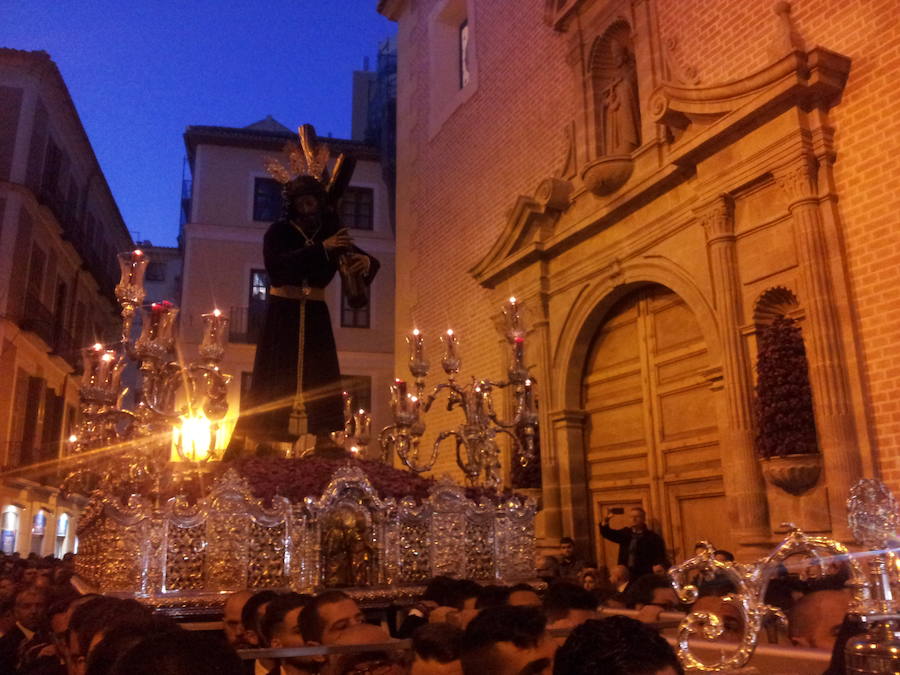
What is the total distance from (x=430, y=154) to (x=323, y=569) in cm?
1106

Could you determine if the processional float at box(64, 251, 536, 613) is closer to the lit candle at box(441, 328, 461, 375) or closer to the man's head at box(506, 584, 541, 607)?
the lit candle at box(441, 328, 461, 375)

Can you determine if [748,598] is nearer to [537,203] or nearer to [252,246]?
[537,203]

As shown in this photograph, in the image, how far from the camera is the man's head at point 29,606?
199 inches

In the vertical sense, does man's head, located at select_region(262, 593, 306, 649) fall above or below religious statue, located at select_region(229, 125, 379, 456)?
below

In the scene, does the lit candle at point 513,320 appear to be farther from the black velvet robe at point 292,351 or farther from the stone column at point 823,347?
the stone column at point 823,347

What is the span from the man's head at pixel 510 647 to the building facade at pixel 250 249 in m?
19.2

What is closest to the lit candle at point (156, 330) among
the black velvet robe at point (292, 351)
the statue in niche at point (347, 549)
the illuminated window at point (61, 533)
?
the statue in niche at point (347, 549)

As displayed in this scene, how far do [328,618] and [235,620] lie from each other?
112 cm

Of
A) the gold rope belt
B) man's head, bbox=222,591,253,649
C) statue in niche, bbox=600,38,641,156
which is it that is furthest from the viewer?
statue in niche, bbox=600,38,641,156

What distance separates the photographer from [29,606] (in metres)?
5.09

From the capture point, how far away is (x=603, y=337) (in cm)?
1002

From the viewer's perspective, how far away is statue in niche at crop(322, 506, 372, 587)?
482 centimetres

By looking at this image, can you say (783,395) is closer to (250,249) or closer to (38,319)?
(38,319)

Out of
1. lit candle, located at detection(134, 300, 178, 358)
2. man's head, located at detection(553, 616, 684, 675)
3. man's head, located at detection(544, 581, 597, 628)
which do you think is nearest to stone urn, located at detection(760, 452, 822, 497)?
man's head, located at detection(544, 581, 597, 628)
